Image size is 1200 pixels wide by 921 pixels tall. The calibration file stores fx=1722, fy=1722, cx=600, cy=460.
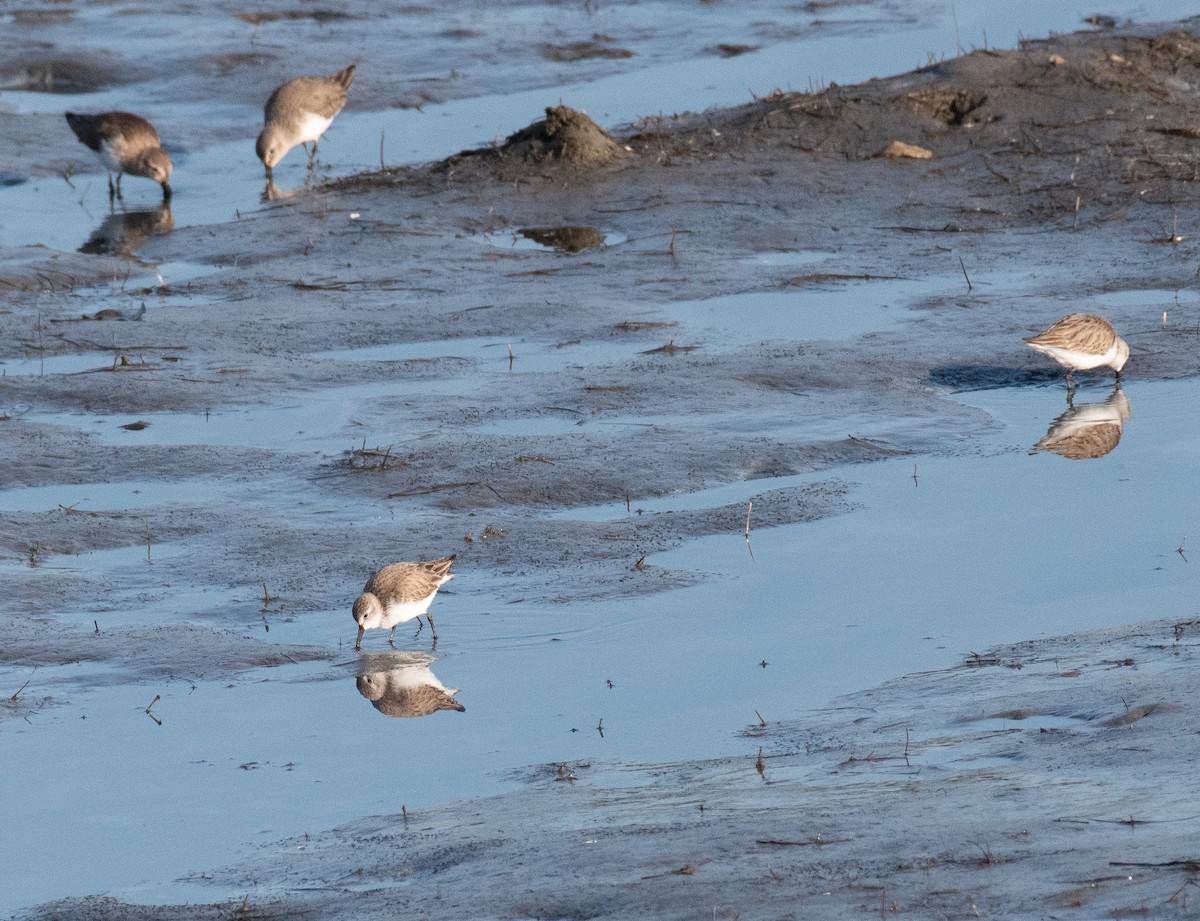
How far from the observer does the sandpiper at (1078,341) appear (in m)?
10.9

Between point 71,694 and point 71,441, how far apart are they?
3706 mm

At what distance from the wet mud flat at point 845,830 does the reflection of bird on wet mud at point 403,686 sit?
0.90 meters

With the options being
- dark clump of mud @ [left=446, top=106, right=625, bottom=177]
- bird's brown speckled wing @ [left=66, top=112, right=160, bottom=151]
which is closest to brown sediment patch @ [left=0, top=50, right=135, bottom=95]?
bird's brown speckled wing @ [left=66, top=112, right=160, bottom=151]

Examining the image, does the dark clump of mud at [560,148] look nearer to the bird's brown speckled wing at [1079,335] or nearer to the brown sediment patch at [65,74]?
the bird's brown speckled wing at [1079,335]

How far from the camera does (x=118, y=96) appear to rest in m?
22.9

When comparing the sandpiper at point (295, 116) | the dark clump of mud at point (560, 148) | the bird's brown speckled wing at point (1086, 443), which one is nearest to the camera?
the bird's brown speckled wing at point (1086, 443)

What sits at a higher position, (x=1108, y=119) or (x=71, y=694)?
(x=1108, y=119)

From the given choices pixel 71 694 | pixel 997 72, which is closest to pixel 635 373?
pixel 71 694

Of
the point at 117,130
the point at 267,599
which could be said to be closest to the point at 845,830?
the point at 267,599

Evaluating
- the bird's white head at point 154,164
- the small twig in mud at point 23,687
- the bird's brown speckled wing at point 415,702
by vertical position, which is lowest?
the bird's brown speckled wing at point 415,702

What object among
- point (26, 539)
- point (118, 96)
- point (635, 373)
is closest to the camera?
point (26, 539)

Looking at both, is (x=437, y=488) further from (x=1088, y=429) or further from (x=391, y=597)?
(x=1088, y=429)

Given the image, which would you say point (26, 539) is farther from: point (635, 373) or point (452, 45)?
point (452, 45)

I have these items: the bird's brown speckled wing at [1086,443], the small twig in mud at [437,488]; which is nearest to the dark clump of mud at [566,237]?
the small twig in mud at [437,488]
